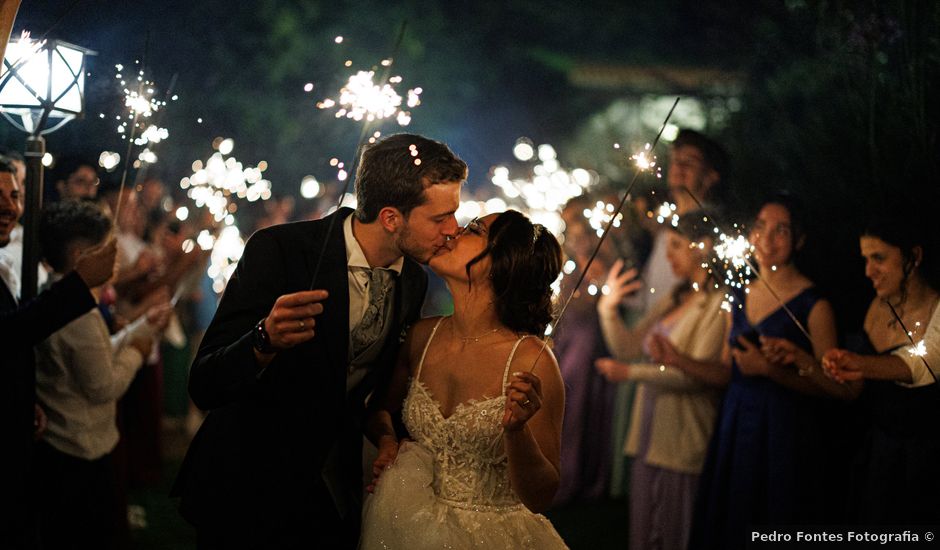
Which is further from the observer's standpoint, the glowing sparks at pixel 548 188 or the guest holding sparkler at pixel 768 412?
the glowing sparks at pixel 548 188

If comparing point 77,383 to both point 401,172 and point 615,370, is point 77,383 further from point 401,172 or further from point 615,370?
point 615,370

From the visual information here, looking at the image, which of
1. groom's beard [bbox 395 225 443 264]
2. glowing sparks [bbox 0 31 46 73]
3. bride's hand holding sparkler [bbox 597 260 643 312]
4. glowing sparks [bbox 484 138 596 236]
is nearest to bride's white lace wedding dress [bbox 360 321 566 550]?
groom's beard [bbox 395 225 443 264]

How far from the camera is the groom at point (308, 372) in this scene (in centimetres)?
334

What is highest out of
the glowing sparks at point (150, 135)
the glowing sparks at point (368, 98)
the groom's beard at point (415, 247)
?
the glowing sparks at point (368, 98)

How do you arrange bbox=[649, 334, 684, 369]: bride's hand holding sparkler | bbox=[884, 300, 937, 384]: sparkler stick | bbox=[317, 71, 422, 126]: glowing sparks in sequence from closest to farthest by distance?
1. bbox=[317, 71, 422, 126]: glowing sparks
2. bbox=[884, 300, 937, 384]: sparkler stick
3. bbox=[649, 334, 684, 369]: bride's hand holding sparkler

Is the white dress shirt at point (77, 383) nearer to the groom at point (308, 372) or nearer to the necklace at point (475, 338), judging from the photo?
the groom at point (308, 372)

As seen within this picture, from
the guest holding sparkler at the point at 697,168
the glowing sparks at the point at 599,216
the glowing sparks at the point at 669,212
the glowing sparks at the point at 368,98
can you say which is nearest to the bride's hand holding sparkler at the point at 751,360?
the glowing sparks at the point at 669,212

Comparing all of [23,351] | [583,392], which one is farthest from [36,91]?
[583,392]

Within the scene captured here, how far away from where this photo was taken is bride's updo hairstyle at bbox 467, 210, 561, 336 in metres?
3.54

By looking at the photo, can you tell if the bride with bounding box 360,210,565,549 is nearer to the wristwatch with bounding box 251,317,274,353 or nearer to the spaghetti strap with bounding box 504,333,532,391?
the spaghetti strap with bounding box 504,333,532,391

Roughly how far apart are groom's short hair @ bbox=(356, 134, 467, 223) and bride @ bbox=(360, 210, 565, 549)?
217 mm

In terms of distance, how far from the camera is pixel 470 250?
3.56 meters

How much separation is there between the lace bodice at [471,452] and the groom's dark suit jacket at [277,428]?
34cm

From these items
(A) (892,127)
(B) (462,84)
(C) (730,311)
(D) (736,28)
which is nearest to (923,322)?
(C) (730,311)
